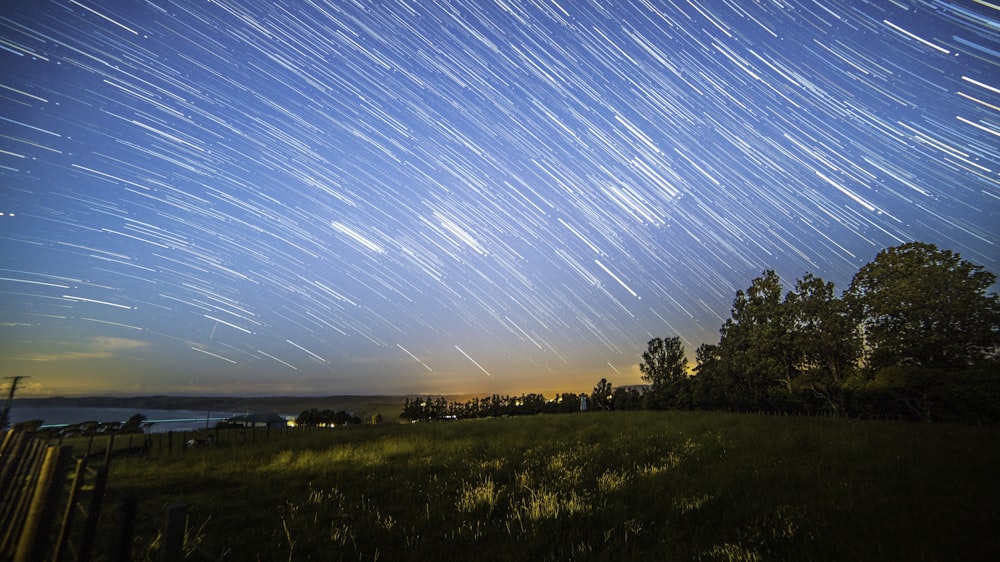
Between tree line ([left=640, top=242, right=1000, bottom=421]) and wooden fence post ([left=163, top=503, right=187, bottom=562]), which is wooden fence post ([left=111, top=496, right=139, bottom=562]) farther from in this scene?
tree line ([left=640, top=242, right=1000, bottom=421])

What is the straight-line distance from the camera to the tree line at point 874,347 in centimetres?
2488

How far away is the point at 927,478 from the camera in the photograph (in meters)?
8.94

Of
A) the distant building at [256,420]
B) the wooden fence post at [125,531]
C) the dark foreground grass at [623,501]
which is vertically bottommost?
the distant building at [256,420]

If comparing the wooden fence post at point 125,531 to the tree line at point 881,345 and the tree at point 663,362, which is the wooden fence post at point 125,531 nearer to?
the tree line at point 881,345

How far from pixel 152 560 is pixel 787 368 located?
46.2 metres

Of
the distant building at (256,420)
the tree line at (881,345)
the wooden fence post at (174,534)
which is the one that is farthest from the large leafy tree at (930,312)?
the distant building at (256,420)

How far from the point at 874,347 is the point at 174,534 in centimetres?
4095

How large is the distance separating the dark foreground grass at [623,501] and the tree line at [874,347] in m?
12.9

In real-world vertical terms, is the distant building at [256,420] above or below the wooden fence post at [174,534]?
below

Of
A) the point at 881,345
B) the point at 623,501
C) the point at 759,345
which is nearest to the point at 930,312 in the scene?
the point at 881,345

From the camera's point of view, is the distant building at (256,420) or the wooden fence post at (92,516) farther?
the distant building at (256,420)

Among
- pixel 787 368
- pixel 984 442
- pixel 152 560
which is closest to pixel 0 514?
pixel 152 560

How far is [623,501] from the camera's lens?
8.45 m

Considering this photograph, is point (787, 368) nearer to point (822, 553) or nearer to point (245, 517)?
point (822, 553)
